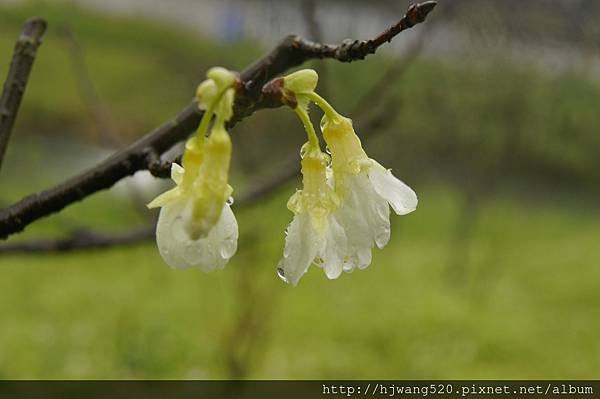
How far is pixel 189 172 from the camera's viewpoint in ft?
1.46

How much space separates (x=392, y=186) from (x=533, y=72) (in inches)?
149

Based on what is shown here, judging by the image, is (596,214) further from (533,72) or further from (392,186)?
(392,186)

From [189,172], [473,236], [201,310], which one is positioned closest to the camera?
A: [189,172]

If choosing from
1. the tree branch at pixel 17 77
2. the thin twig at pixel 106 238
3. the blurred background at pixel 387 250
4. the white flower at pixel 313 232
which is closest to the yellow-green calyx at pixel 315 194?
the white flower at pixel 313 232

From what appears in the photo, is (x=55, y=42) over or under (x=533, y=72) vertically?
over

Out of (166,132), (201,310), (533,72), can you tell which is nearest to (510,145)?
(533,72)

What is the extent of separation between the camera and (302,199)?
1.57 ft

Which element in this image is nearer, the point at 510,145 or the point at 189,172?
the point at 189,172

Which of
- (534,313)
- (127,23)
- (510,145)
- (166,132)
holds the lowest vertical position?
(166,132)

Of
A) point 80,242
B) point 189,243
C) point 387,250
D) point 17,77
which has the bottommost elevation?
point 189,243

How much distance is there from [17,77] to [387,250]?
13.7ft

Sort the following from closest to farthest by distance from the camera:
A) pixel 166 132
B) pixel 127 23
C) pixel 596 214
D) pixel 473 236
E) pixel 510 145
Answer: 1. pixel 166 132
2. pixel 510 145
3. pixel 473 236
4. pixel 596 214
5. pixel 127 23

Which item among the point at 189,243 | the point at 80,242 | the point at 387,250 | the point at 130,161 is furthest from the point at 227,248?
the point at 387,250

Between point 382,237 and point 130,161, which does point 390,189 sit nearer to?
point 382,237
